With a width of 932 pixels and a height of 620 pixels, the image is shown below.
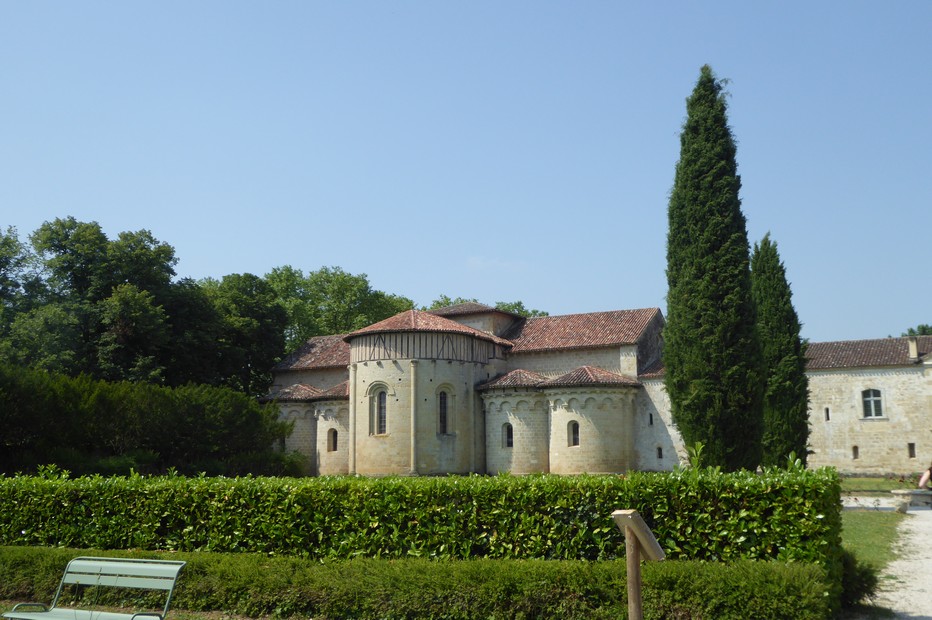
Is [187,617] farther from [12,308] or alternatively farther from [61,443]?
[12,308]

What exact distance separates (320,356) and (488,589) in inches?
1409

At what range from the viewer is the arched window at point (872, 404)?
35.5m

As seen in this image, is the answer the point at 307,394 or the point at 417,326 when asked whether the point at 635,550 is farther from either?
the point at 307,394

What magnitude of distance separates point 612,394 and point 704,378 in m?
11.4

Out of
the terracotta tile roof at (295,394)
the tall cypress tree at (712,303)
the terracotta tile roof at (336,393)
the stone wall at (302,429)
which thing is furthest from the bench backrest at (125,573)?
the stone wall at (302,429)

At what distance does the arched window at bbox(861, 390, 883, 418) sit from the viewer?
35.5 metres

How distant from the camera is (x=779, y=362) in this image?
95.1ft

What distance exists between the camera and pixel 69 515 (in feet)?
41.0

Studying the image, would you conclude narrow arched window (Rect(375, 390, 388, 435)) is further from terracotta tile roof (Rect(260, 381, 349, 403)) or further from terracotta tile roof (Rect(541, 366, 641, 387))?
terracotta tile roof (Rect(541, 366, 641, 387))

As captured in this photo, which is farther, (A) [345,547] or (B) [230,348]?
(B) [230,348]

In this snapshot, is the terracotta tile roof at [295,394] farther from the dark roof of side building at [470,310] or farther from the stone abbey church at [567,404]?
the dark roof of side building at [470,310]

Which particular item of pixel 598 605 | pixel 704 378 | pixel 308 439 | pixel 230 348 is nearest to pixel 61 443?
pixel 308 439

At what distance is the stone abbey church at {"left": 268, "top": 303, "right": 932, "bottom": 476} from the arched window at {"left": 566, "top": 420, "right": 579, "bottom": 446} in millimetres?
44

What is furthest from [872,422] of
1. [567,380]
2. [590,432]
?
[567,380]
